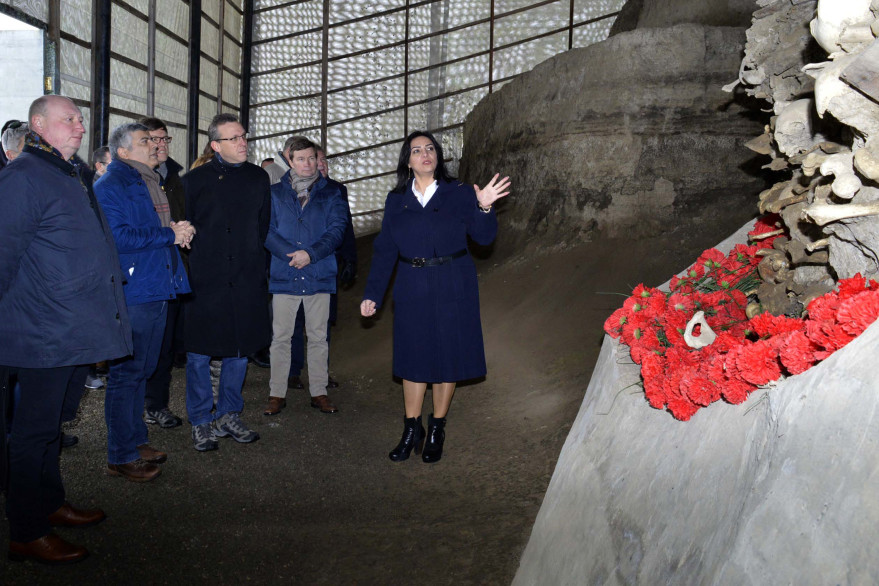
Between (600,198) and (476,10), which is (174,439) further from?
(476,10)

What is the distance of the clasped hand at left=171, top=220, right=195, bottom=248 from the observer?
383 centimetres

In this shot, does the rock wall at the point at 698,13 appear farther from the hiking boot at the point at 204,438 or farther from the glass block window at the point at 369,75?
the hiking boot at the point at 204,438

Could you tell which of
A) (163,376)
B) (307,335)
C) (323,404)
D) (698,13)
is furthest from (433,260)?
(698,13)

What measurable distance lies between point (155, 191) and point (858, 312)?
345 cm

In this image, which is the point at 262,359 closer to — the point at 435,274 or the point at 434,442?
the point at 434,442

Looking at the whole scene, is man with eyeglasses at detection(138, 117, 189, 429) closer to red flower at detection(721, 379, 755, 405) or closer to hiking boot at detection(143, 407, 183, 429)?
hiking boot at detection(143, 407, 183, 429)

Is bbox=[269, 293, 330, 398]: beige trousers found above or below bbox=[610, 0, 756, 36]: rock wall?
below

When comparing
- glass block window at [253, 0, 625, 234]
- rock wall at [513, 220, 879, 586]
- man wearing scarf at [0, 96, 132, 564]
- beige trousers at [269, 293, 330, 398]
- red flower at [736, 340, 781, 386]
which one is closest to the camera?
rock wall at [513, 220, 879, 586]

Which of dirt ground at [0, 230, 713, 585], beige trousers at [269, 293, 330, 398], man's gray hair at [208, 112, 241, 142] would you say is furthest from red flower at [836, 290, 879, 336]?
beige trousers at [269, 293, 330, 398]

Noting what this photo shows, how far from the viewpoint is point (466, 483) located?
3.74m

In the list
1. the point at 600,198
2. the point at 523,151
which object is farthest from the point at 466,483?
the point at 523,151

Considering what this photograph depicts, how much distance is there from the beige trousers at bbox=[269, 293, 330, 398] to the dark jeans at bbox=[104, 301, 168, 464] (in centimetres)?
114

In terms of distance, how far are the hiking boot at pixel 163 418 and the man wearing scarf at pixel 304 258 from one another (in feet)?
1.98

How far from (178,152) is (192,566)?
9.97 metres
